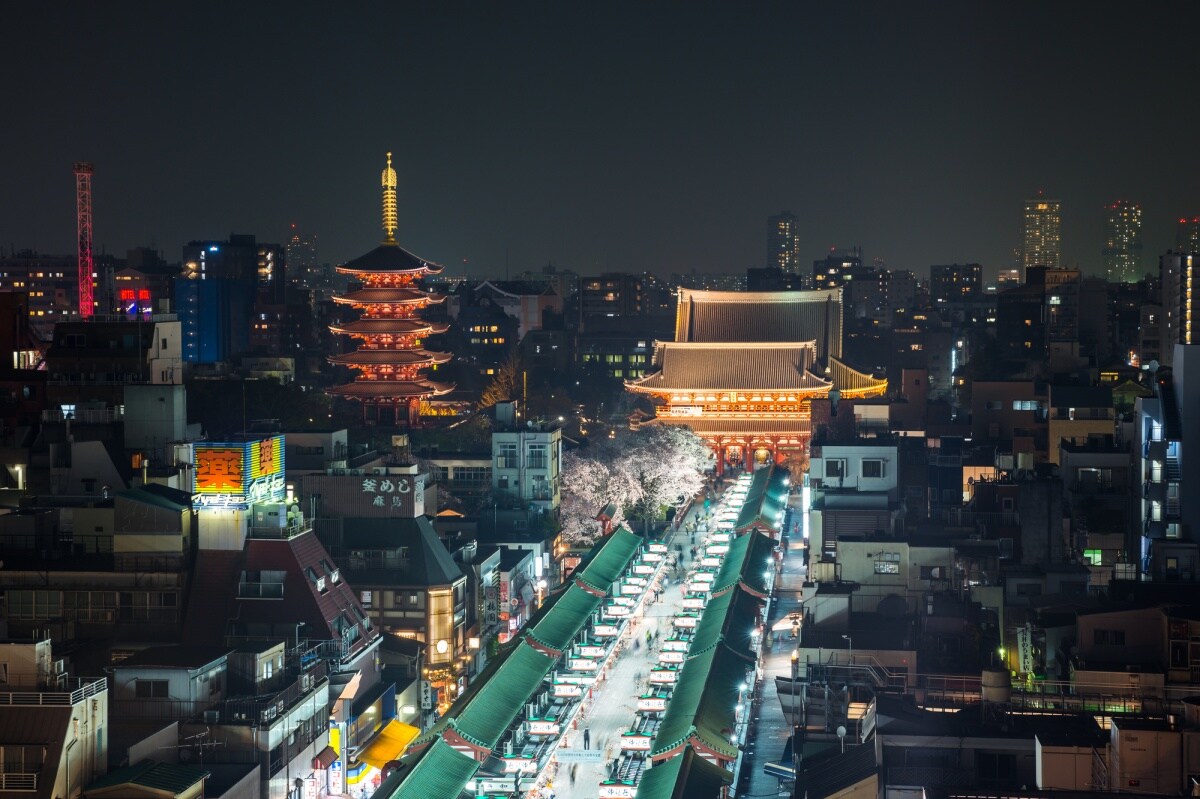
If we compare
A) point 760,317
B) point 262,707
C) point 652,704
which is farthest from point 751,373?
point 262,707

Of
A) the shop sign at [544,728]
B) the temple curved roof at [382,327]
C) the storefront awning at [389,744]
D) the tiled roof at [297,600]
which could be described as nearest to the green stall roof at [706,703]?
the shop sign at [544,728]

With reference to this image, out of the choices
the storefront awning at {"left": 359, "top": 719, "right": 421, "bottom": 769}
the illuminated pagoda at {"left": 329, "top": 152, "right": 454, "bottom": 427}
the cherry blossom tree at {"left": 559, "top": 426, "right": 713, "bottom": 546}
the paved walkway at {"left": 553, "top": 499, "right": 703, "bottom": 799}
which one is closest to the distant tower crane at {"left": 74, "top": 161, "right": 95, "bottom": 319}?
the illuminated pagoda at {"left": 329, "top": 152, "right": 454, "bottom": 427}

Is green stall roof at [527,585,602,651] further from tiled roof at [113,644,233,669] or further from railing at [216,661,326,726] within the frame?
railing at [216,661,326,726]

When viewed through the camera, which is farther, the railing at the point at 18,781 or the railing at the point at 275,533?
the railing at the point at 275,533

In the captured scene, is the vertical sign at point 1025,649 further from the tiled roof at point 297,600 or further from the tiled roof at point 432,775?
the tiled roof at point 297,600

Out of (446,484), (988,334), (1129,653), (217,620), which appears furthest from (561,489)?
(988,334)

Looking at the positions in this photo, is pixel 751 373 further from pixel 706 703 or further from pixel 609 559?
pixel 706 703

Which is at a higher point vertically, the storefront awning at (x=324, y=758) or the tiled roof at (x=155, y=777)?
the tiled roof at (x=155, y=777)

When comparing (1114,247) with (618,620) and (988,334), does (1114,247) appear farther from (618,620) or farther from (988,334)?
(618,620)
